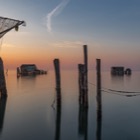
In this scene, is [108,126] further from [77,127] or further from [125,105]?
[125,105]

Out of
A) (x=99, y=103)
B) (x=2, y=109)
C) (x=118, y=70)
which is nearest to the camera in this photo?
→ (x=99, y=103)

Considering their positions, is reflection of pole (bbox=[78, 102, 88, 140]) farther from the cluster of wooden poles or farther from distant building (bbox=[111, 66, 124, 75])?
distant building (bbox=[111, 66, 124, 75])

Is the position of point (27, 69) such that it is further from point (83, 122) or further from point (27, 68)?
point (83, 122)

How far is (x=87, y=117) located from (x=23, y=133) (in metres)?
6.16

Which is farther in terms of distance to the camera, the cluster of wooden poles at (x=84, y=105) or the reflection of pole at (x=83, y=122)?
the cluster of wooden poles at (x=84, y=105)

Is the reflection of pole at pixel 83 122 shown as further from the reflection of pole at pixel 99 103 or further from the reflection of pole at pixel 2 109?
the reflection of pole at pixel 2 109

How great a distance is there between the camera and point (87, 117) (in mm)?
21594

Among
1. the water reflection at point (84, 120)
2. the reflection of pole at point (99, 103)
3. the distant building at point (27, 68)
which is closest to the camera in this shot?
the water reflection at point (84, 120)

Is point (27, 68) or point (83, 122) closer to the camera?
point (83, 122)

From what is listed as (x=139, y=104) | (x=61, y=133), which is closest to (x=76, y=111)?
(x=61, y=133)

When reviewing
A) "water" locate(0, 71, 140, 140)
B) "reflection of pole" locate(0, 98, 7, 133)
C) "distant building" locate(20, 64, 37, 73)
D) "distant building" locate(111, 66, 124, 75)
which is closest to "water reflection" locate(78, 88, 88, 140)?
"water" locate(0, 71, 140, 140)

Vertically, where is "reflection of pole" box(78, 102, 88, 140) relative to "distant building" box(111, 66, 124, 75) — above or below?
above

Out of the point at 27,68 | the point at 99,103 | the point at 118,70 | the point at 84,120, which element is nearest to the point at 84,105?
the point at 84,120

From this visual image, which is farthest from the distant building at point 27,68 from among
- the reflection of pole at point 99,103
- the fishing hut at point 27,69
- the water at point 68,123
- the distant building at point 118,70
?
the reflection of pole at point 99,103
